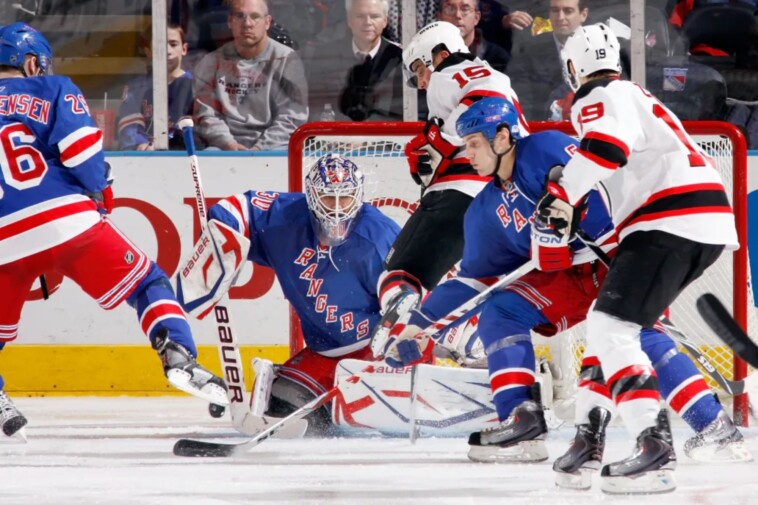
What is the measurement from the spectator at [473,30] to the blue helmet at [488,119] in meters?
1.72

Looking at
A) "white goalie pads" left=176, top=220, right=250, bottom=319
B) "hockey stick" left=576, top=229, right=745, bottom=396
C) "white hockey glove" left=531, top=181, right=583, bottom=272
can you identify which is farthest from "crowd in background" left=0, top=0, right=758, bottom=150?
"white hockey glove" left=531, top=181, right=583, bottom=272

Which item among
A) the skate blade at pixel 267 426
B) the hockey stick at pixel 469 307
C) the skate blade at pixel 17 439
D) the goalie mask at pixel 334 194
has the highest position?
the goalie mask at pixel 334 194

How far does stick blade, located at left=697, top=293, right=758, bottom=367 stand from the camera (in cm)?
252

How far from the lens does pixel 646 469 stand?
2.75m

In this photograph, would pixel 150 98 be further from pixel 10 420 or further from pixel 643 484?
pixel 643 484

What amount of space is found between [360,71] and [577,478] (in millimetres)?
2508

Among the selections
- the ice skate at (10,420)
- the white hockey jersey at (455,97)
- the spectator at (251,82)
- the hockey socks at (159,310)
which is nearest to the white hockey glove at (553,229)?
the white hockey jersey at (455,97)

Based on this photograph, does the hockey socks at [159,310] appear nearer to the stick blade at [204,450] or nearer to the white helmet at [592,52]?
the stick blade at [204,450]

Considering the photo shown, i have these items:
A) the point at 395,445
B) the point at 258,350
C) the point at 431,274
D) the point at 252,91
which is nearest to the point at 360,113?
the point at 252,91

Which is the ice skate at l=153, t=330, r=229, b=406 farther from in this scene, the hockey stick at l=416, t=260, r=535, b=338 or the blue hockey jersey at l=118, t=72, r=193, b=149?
the blue hockey jersey at l=118, t=72, r=193, b=149

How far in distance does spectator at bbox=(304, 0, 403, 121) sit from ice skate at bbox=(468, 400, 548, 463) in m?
1.97

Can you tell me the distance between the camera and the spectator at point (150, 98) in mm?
4910

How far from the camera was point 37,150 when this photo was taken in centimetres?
379

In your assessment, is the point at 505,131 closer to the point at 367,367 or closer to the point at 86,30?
the point at 367,367
